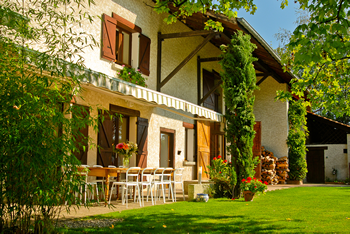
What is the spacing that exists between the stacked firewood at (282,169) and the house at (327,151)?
4.19 metres

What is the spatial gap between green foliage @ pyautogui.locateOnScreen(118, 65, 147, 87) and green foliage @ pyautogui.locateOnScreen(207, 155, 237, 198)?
10.0 feet

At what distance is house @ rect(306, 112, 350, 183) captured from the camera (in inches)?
743

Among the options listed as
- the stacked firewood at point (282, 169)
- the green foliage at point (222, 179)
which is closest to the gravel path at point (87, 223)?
the green foliage at point (222, 179)

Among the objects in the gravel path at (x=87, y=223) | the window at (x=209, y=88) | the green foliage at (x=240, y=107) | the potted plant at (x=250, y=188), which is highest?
the window at (x=209, y=88)

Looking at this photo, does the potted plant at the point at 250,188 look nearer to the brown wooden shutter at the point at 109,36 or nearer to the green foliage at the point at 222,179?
the green foliage at the point at 222,179

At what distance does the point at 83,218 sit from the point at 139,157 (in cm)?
501

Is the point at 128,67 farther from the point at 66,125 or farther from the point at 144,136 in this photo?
the point at 66,125

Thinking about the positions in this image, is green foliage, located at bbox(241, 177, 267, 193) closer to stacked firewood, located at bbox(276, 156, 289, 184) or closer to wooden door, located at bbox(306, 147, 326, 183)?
stacked firewood, located at bbox(276, 156, 289, 184)

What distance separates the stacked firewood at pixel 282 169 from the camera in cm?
1616

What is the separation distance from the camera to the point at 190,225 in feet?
16.5

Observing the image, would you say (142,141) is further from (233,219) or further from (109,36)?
(233,219)

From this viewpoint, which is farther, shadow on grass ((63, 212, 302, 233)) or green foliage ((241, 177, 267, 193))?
green foliage ((241, 177, 267, 193))

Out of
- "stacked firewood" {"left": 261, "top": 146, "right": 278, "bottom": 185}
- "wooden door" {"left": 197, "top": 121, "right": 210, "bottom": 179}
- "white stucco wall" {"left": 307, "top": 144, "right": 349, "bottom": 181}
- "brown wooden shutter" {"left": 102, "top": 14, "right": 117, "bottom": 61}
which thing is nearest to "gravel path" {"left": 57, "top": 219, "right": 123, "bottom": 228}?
"brown wooden shutter" {"left": 102, "top": 14, "right": 117, "bottom": 61}

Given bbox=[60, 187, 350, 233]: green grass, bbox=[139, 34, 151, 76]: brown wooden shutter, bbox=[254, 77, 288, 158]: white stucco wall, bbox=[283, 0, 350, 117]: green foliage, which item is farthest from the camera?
bbox=[254, 77, 288, 158]: white stucco wall
